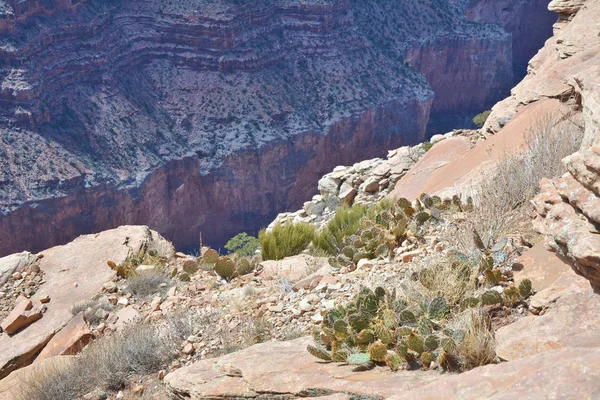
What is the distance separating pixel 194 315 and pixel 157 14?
53689 mm

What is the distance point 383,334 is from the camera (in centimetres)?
558

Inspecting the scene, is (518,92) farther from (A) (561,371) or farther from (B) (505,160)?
(A) (561,371)

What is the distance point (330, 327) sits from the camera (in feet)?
20.1

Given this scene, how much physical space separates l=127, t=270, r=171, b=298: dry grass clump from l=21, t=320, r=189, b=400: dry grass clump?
2.80 meters

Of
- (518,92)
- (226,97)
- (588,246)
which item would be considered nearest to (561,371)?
(588,246)

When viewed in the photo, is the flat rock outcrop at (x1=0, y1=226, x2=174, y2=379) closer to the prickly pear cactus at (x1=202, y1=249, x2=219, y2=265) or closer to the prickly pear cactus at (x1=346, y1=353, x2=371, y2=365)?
the prickly pear cactus at (x1=202, y1=249, x2=219, y2=265)

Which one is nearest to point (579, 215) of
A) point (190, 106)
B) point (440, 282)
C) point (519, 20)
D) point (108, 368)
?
point (440, 282)

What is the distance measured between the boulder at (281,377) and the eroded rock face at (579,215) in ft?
4.56

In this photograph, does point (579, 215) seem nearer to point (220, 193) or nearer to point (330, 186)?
point (330, 186)

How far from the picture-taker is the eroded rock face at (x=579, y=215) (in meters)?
4.38

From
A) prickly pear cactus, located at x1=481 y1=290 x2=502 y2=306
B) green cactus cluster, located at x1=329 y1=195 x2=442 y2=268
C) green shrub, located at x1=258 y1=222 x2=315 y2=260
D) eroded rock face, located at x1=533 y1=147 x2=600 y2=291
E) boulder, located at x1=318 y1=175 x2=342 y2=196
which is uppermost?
eroded rock face, located at x1=533 y1=147 x2=600 y2=291

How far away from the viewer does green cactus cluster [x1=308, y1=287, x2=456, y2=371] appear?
514 cm

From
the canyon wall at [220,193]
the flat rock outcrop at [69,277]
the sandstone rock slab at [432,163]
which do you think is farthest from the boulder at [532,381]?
the canyon wall at [220,193]

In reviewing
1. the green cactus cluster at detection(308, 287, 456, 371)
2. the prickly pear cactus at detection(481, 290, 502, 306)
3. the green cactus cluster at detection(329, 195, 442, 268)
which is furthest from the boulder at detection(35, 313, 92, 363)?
the prickly pear cactus at detection(481, 290, 502, 306)
